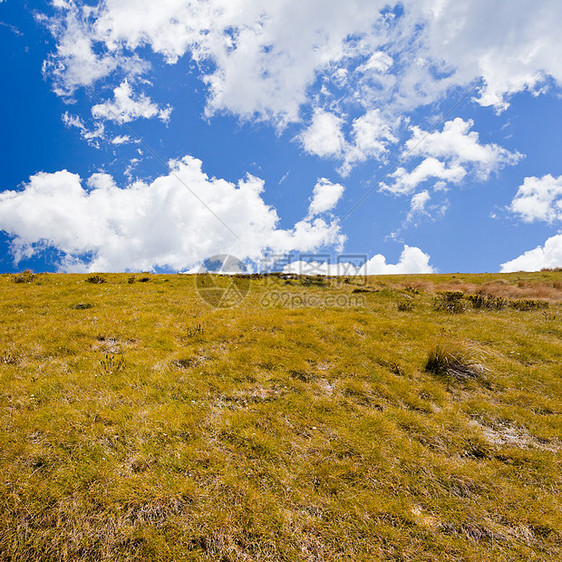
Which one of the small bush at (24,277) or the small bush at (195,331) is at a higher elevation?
the small bush at (24,277)

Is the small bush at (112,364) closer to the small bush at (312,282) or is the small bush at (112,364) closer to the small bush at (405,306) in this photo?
the small bush at (405,306)

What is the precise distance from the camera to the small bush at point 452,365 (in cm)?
1116

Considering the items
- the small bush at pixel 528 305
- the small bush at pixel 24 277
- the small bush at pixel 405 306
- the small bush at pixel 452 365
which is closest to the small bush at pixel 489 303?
the small bush at pixel 528 305

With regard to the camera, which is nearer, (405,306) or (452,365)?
(452,365)

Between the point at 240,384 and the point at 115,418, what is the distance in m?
3.76

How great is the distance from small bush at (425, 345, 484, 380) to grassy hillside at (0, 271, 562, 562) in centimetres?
5

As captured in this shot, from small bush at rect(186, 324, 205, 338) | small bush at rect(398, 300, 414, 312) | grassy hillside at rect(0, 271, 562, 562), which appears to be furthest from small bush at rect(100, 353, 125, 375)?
small bush at rect(398, 300, 414, 312)

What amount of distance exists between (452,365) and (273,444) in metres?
8.37

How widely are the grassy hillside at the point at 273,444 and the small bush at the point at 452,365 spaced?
54 mm

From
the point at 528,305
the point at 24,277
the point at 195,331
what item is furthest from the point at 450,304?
the point at 24,277

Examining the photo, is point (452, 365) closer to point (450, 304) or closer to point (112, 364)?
point (450, 304)

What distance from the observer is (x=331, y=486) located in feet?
20.1

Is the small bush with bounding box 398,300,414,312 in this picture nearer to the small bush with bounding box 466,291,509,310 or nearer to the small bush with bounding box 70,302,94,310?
the small bush with bounding box 466,291,509,310

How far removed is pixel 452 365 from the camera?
11453 millimetres
